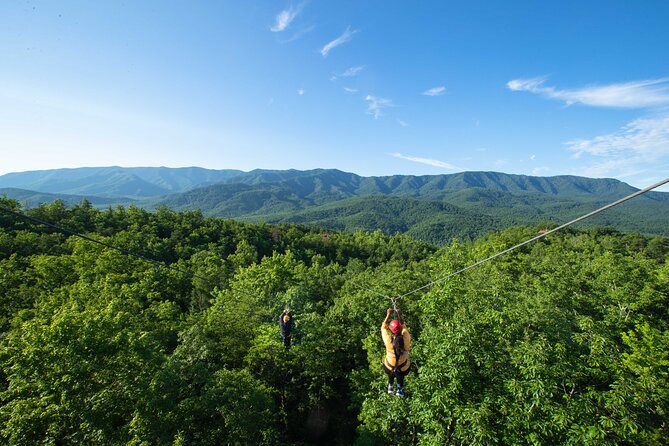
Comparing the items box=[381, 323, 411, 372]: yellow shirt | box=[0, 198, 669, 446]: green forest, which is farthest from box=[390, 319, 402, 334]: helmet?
box=[0, 198, 669, 446]: green forest

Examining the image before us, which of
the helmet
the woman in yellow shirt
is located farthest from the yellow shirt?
the helmet

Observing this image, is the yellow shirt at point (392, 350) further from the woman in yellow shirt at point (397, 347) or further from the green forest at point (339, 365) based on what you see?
the green forest at point (339, 365)

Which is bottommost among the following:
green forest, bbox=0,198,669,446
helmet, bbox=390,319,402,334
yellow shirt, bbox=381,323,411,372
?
green forest, bbox=0,198,669,446

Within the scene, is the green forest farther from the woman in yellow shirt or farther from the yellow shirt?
the yellow shirt

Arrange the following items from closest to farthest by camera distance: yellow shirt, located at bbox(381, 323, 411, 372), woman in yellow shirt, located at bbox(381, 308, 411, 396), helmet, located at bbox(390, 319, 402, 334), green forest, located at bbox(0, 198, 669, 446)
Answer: helmet, located at bbox(390, 319, 402, 334) < woman in yellow shirt, located at bbox(381, 308, 411, 396) < yellow shirt, located at bbox(381, 323, 411, 372) < green forest, located at bbox(0, 198, 669, 446)

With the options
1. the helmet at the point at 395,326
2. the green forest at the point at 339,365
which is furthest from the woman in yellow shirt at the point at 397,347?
the green forest at the point at 339,365

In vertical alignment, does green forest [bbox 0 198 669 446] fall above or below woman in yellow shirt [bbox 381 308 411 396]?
below

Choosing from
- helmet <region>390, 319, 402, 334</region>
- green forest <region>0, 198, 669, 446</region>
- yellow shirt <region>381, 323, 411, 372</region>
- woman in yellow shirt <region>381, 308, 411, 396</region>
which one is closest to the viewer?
helmet <region>390, 319, 402, 334</region>

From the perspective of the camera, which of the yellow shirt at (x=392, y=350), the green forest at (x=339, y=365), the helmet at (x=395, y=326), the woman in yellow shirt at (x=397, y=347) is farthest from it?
the green forest at (x=339, y=365)

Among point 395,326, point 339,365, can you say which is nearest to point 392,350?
point 395,326

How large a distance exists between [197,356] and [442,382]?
13.6 metres

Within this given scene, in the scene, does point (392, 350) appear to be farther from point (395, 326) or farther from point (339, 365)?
point (339, 365)

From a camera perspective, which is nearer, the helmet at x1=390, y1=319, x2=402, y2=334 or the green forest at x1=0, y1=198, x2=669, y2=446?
the helmet at x1=390, y1=319, x2=402, y2=334

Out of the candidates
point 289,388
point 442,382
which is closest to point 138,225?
point 289,388
